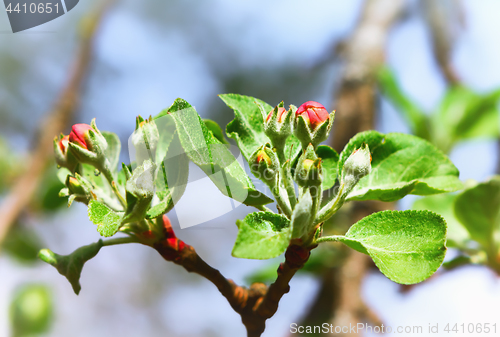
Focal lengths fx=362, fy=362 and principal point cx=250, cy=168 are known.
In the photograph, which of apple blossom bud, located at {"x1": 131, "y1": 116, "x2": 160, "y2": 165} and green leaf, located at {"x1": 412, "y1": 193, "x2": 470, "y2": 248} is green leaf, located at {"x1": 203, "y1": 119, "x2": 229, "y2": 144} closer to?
apple blossom bud, located at {"x1": 131, "y1": 116, "x2": 160, "y2": 165}

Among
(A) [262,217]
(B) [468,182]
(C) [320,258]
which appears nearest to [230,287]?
(A) [262,217]

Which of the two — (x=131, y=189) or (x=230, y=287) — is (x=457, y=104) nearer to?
(x=230, y=287)

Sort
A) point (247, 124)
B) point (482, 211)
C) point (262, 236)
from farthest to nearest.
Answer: point (482, 211) < point (247, 124) < point (262, 236)

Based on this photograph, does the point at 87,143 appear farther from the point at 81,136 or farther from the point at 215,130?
the point at 215,130

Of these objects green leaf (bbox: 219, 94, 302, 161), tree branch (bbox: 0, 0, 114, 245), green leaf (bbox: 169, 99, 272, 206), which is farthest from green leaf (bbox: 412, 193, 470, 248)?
tree branch (bbox: 0, 0, 114, 245)

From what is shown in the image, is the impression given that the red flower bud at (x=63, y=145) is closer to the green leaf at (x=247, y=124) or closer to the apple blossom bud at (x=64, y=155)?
the apple blossom bud at (x=64, y=155)

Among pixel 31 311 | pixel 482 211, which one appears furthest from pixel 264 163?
pixel 31 311
